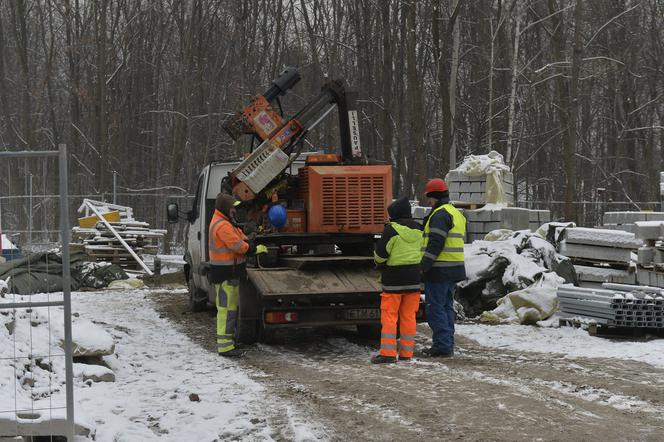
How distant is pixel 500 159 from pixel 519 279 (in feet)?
→ 18.2

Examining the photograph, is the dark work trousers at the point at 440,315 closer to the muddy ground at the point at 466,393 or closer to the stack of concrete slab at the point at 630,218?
the muddy ground at the point at 466,393

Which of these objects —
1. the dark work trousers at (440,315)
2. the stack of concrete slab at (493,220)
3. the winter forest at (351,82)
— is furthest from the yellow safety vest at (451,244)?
the winter forest at (351,82)

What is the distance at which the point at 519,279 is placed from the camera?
43.0 feet

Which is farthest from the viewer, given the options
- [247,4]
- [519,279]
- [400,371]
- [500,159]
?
[247,4]

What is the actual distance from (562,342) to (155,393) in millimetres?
5820

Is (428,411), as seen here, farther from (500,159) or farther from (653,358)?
(500,159)

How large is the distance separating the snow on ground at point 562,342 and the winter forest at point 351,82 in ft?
61.1

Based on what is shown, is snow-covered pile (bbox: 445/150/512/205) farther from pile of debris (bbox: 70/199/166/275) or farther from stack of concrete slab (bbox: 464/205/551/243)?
pile of debris (bbox: 70/199/166/275)

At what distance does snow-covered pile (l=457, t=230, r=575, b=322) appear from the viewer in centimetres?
1299

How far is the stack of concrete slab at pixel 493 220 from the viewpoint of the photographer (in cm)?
1658

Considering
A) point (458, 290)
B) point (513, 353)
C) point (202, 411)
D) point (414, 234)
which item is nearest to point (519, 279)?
point (458, 290)

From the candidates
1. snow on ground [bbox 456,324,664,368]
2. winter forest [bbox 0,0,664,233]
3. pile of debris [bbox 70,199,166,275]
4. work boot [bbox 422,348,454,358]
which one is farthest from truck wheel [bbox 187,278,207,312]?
winter forest [bbox 0,0,664,233]

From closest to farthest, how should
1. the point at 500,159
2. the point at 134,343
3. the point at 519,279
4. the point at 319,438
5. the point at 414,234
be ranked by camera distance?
the point at 319,438
the point at 414,234
the point at 134,343
the point at 519,279
the point at 500,159

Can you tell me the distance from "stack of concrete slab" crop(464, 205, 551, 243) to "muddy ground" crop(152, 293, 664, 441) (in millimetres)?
6350
